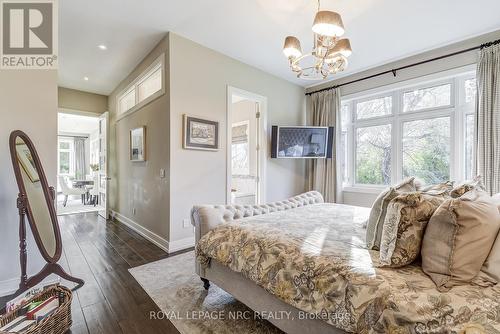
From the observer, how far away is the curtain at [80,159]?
32.1 ft

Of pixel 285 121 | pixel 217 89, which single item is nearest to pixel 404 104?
pixel 285 121

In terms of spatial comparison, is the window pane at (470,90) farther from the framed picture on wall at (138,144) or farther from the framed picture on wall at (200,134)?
the framed picture on wall at (138,144)

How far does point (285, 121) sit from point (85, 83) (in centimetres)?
433

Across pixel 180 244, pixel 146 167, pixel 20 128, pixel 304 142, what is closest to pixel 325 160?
pixel 304 142

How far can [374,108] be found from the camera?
4281mm

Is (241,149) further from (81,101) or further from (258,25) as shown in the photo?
(81,101)

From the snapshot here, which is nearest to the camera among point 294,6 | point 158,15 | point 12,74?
point 12,74

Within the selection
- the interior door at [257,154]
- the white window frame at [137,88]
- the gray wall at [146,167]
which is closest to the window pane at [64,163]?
the gray wall at [146,167]

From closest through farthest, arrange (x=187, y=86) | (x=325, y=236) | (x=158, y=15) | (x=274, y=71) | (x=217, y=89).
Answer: (x=325, y=236) < (x=158, y=15) < (x=187, y=86) < (x=217, y=89) < (x=274, y=71)

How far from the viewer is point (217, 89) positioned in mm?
3582

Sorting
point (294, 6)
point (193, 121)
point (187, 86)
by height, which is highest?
point (294, 6)

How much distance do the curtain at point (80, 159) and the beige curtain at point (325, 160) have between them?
9.78 meters

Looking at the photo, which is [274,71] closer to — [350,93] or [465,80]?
[350,93]

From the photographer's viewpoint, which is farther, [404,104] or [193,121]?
[404,104]
